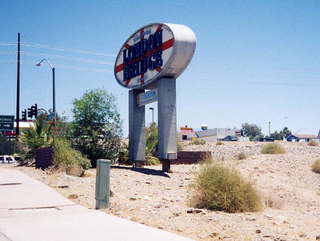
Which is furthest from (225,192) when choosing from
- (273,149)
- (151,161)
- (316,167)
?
(273,149)

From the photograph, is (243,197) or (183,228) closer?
(183,228)

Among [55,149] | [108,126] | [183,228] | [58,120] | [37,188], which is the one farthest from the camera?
[58,120]

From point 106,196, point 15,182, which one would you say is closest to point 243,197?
point 106,196

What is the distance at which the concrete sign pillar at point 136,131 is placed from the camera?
77.8 feet

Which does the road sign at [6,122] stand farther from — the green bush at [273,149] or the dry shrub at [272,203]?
the dry shrub at [272,203]

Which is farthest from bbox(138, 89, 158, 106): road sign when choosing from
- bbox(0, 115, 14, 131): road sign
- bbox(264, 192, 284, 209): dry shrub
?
bbox(0, 115, 14, 131): road sign

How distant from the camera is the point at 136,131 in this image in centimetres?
2386

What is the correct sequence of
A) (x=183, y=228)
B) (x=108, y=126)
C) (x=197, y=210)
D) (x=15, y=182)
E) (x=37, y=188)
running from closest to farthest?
(x=183, y=228) → (x=197, y=210) → (x=37, y=188) → (x=15, y=182) → (x=108, y=126)

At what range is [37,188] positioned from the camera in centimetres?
1365

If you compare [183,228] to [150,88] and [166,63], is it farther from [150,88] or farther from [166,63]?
[150,88]

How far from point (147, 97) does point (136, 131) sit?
2.39m

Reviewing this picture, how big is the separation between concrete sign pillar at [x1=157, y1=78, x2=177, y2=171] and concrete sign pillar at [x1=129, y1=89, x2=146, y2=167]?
354 centimetres

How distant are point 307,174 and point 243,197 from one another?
51.5 feet

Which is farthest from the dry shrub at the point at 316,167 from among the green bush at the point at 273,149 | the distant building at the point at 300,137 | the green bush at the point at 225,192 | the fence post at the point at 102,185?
the distant building at the point at 300,137
